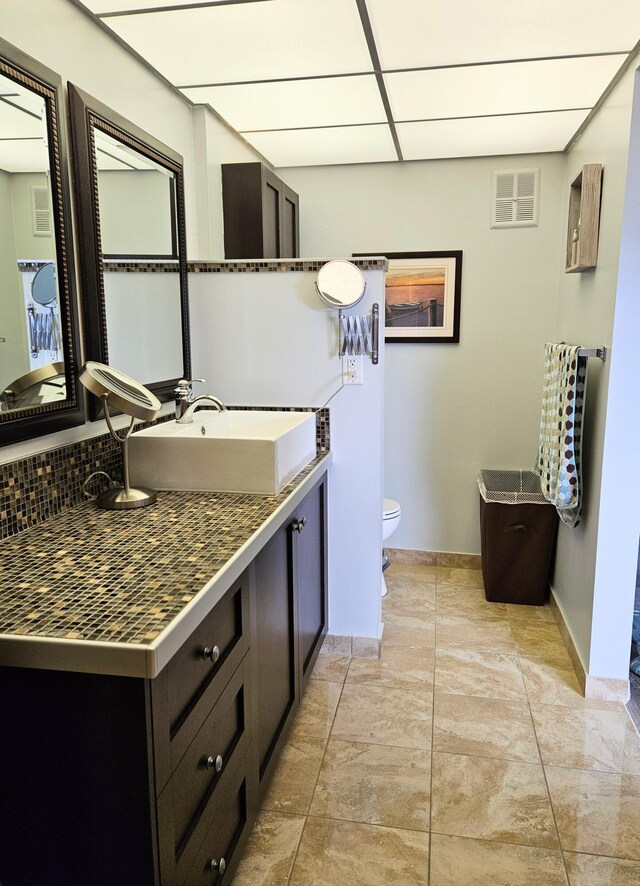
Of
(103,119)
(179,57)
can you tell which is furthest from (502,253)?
(103,119)

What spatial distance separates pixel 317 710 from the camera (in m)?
2.42

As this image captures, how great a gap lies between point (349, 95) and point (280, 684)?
7.11 feet

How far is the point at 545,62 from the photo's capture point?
2.24 m

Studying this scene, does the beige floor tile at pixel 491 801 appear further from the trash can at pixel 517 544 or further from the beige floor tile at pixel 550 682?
the trash can at pixel 517 544

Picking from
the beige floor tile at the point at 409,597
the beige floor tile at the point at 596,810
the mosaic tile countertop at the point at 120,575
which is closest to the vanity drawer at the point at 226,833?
the mosaic tile countertop at the point at 120,575

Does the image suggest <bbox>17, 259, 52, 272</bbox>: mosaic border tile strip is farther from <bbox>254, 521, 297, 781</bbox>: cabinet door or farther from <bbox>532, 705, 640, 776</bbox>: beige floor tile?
<bbox>532, 705, 640, 776</bbox>: beige floor tile

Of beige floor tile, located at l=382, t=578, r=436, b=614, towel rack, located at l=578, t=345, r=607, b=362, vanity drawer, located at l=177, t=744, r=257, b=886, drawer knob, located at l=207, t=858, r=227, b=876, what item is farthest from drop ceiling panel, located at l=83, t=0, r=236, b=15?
beige floor tile, located at l=382, t=578, r=436, b=614

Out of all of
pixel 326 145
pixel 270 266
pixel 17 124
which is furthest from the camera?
pixel 326 145

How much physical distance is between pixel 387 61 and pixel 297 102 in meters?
0.48

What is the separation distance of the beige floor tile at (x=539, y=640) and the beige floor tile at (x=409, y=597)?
0.44 metres

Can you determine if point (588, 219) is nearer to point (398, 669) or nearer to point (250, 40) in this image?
point (250, 40)

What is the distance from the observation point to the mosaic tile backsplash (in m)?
1.58

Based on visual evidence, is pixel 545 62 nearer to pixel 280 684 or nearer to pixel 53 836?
pixel 280 684

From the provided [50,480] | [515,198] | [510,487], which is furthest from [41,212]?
[510,487]
